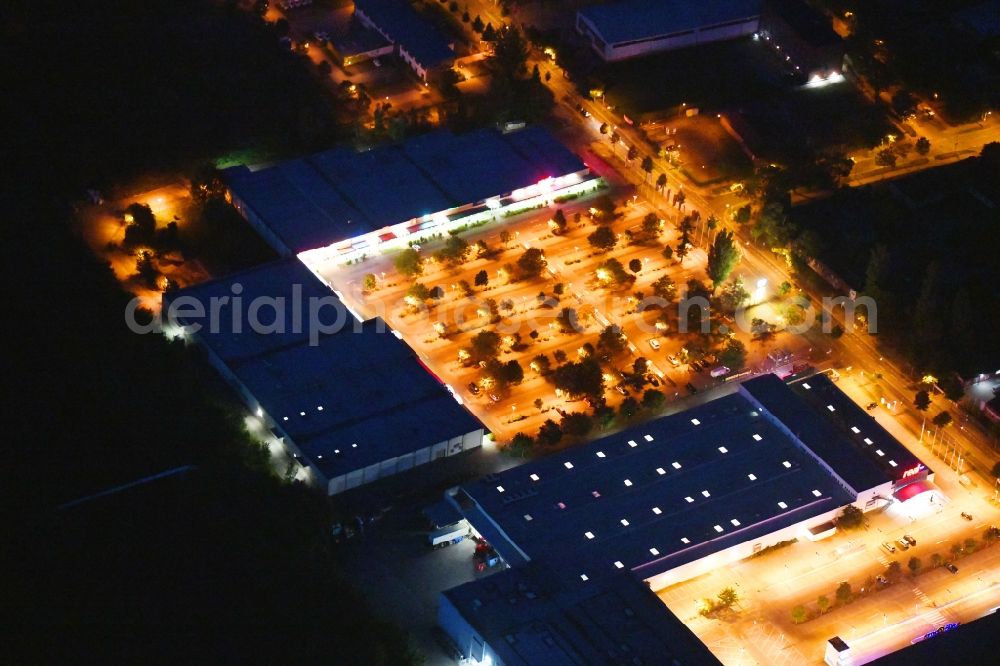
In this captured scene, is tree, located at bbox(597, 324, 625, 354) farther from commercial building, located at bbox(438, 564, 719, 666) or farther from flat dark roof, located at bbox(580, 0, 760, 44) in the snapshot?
flat dark roof, located at bbox(580, 0, 760, 44)

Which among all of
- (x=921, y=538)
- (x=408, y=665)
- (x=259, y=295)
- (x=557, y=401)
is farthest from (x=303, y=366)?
(x=921, y=538)

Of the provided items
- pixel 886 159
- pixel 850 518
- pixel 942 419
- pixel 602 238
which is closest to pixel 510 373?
pixel 602 238

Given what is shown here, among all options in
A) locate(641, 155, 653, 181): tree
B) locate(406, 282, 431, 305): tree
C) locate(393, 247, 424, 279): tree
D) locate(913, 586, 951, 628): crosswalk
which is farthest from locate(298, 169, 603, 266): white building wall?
locate(913, 586, 951, 628): crosswalk

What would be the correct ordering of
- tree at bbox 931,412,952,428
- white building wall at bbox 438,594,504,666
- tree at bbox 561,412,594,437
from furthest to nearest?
1. tree at bbox 931,412,952,428
2. tree at bbox 561,412,594,437
3. white building wall at bbox 438,594,504,666

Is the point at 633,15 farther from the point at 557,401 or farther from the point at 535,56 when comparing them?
the point at 557,401

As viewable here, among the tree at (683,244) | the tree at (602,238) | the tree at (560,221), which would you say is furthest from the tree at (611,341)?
the tree at (560,221)
